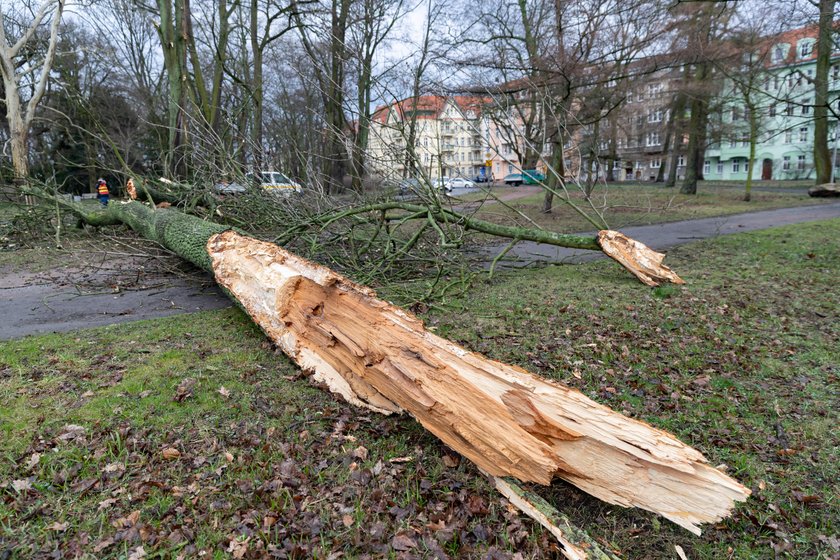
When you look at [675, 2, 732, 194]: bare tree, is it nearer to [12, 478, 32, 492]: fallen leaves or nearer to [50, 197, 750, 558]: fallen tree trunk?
[50, 197, 750, 558]: fallen tree trunk

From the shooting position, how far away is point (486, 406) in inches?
107

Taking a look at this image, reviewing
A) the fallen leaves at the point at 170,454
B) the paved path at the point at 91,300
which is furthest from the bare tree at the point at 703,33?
the fallen leaves at the point at 170,454

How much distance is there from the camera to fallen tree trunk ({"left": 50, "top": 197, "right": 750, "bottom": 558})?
232 centimetres

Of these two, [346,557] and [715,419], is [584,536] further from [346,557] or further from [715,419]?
[715,419]

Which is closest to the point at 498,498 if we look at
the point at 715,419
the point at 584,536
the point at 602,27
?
the point at 584,536

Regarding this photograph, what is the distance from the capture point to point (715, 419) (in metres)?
3.38

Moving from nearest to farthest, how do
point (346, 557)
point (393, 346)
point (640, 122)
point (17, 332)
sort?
point (346, 557) < point (393, 346) < point (17, 332) < point (640, 122)

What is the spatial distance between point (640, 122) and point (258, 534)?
3630cm

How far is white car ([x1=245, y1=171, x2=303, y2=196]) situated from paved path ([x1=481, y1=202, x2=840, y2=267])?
344 cm

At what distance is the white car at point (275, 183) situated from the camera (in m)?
8.09

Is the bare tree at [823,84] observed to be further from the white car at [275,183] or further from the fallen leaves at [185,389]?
the fallen leaves at [185,389]

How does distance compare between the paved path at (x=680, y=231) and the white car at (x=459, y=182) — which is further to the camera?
the paved path at (x=680, y=231)

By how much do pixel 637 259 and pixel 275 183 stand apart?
225 inches

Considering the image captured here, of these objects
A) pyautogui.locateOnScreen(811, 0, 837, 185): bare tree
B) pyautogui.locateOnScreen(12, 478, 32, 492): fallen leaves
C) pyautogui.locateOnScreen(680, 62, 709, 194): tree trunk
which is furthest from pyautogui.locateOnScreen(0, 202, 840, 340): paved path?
pyautogui.locateOnScreen(680, 62, 709, 194): tree trunk
